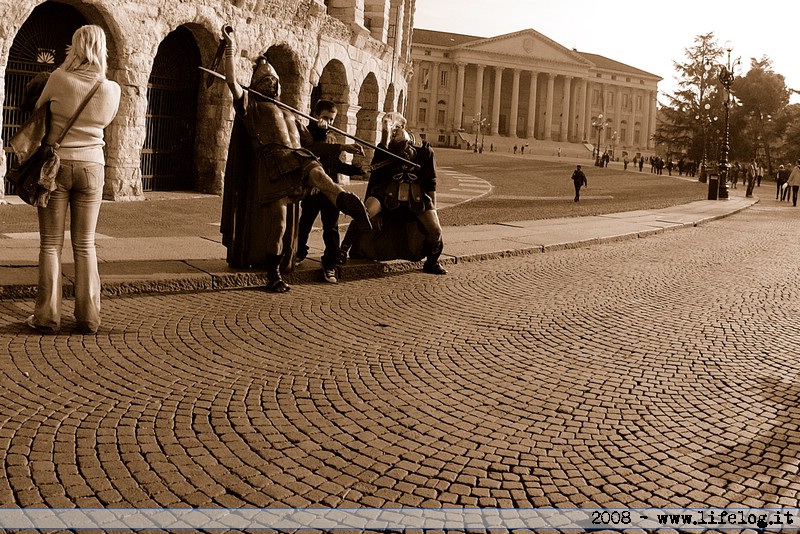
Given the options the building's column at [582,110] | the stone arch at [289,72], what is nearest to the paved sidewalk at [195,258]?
the stone arch at [289,72]

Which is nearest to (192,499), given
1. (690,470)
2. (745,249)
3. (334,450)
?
(334,450)

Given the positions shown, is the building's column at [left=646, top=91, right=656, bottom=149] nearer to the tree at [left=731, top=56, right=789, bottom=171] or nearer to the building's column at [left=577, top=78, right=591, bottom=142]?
the building's column at [left=577, top=78, right=591, bottom=142]

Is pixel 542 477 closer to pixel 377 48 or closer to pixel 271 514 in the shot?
pixel 271 514

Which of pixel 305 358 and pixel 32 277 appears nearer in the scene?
pixel 305 358

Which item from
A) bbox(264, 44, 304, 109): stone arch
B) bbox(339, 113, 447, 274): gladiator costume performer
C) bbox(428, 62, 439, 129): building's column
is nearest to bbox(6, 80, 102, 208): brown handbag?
bbox(339, 113, 447, 274): gladiator costume performer

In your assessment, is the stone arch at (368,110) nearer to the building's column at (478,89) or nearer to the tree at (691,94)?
the tree at (691,94)

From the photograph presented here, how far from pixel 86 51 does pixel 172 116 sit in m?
12.5

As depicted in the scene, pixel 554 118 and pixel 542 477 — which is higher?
pixel 554 118

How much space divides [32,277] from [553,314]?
4.48 m

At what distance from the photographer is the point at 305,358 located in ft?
18.2

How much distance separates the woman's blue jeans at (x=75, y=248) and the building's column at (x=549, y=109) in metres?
110

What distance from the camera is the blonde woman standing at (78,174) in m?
5.54

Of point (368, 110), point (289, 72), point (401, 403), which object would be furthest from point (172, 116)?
point (401, 403)

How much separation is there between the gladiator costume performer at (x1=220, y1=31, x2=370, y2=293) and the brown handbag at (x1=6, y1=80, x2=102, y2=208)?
2.35 meters
